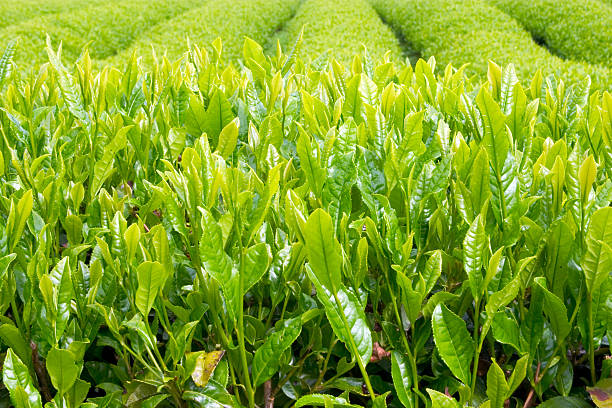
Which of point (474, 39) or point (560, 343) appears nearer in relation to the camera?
point (560, 343)

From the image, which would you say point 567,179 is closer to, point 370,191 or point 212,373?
point 370,191

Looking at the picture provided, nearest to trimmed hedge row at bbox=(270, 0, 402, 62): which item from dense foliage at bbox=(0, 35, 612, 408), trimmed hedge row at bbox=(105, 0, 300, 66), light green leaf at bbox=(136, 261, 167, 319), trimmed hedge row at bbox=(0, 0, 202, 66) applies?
trimmed hedge row at bbox=(105, 0, 300, 66)

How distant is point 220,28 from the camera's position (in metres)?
12.4

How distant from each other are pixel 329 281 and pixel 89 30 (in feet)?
44.1

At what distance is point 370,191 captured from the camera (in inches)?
45.5

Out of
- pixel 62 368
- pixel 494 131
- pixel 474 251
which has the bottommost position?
pixel 62 368

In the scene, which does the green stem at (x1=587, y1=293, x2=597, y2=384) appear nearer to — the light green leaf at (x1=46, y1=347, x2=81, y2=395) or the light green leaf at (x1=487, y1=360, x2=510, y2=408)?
the light green leaf at (x1=487, y1=360, x2=510, y2=408)

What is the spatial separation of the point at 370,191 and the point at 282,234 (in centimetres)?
21

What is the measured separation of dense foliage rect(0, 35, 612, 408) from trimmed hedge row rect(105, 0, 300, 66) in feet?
24.3

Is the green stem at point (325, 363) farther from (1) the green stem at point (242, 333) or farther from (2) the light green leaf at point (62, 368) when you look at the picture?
(2) the light green leaf at point (62, 368)

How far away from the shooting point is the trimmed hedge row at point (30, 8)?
1527 cm

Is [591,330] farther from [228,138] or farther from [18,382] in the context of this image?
[18,382]

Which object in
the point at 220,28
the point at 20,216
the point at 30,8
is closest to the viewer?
the point at 20,216

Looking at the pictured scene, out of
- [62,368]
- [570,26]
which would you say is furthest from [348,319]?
[570,26]
